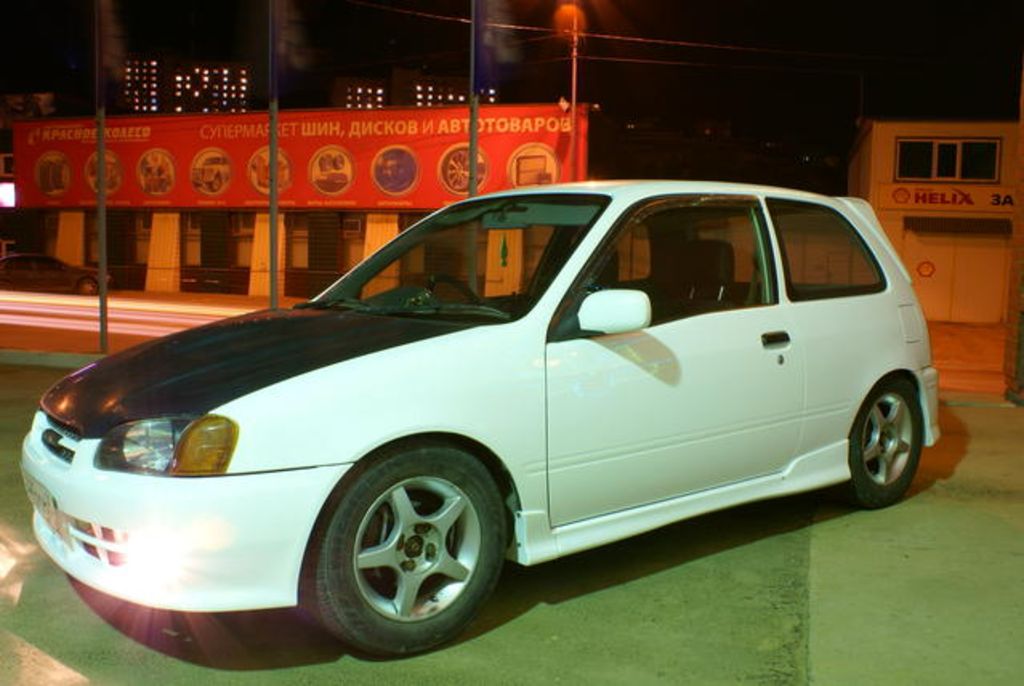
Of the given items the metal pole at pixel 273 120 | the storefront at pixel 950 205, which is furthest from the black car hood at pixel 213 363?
the storefront at pixel 950 205

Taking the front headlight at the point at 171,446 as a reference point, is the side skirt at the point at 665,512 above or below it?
below

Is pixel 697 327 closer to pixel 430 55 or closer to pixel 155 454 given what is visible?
pixel 155 454

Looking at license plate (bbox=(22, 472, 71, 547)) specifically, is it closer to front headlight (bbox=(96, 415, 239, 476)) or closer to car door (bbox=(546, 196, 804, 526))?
front headlight (bbox=(96, 415, 239, 476))

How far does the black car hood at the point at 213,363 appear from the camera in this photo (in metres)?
3.82

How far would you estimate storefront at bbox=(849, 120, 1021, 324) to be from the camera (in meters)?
28.8

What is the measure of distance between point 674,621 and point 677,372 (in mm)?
999

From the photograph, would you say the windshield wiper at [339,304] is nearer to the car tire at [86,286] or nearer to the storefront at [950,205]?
the storefront at [950,205]

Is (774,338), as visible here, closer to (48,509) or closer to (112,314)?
(48,509)

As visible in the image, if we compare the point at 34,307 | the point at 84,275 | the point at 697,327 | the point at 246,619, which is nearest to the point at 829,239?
the point at 697,327

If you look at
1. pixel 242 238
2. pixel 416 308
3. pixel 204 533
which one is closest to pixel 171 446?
pixel 204 533

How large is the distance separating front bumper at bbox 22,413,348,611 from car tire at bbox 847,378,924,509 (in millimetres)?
3159

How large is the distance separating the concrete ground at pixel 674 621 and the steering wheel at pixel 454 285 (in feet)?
4.00

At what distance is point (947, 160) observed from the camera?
95.3 ft

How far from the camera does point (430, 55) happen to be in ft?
138
